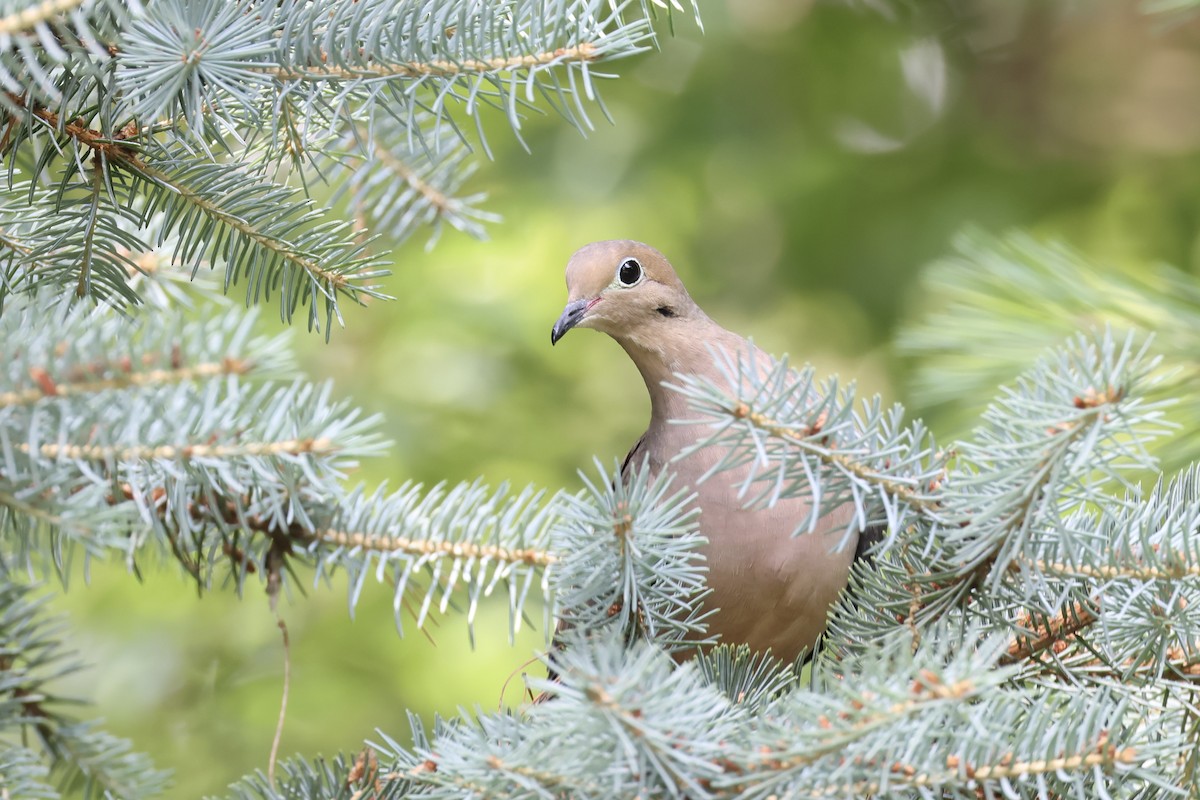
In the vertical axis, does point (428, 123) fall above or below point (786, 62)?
below

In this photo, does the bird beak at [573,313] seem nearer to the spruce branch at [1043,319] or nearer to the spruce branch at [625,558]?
the spruce branch at [625,558]

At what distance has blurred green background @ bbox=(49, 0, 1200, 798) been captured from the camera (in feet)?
12.0

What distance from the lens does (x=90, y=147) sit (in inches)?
55.6

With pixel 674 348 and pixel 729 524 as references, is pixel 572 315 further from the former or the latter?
pixel 729 524

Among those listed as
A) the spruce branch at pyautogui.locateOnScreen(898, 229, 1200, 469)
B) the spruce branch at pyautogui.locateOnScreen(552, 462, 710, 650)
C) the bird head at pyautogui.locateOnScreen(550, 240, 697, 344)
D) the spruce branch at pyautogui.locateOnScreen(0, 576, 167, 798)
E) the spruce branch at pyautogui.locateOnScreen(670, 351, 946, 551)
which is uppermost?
the spruce branch at pyautogui.locateOnScreen(898, 229, 1200, 469)

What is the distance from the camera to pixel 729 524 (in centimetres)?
188

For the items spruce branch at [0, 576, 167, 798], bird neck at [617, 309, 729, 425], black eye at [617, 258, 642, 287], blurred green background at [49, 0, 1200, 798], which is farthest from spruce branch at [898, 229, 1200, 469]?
spruce branch at [0, 576, 167, 798]

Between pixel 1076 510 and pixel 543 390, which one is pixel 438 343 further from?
pixel 1076 510

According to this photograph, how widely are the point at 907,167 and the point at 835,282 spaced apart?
1.81ft

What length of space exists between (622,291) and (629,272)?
0.04 metres

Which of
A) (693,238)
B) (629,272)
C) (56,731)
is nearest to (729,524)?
(629,272)

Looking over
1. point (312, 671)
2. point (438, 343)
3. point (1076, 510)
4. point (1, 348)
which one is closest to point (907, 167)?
point (438, 343)

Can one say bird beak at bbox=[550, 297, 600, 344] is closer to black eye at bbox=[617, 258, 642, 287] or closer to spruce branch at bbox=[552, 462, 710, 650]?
black eye at bbox=[617, 258, 642, 287]

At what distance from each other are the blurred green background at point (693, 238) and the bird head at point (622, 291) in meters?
1.57
